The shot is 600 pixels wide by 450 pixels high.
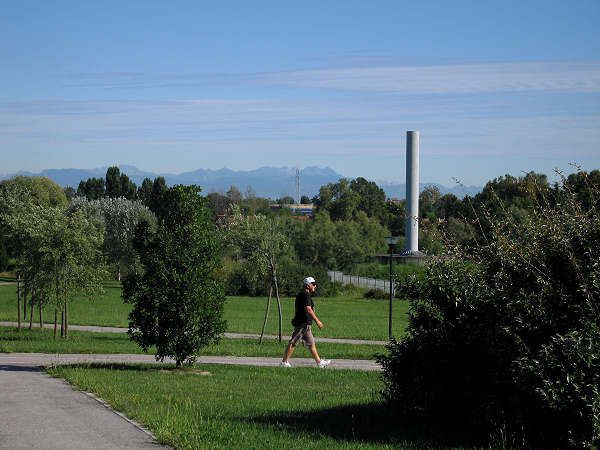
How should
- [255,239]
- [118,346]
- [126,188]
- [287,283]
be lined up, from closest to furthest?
[118,346] < [255,239] < [287,283] < [126,188]

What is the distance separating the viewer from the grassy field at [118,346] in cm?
1879

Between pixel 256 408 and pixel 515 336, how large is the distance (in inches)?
158

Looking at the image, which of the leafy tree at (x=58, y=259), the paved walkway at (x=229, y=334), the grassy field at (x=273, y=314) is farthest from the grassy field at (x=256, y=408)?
the grassy field at (x=273, y=314)

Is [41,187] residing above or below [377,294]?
above

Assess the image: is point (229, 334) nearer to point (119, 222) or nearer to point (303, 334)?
point (303, 334)

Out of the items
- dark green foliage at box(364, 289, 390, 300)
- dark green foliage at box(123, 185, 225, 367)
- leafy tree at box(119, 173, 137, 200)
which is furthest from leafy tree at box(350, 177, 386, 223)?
dark green foliage at box(123, 185, 225, 367)

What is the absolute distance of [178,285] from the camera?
13.8 meters

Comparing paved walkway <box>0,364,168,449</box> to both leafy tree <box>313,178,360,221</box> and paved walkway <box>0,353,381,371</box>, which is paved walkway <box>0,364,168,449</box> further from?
leafy tree <box>313,178,360,221</box>

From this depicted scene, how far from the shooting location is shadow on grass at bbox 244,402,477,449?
789cm

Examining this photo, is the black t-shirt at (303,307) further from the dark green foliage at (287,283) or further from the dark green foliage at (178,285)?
the dark green foliage at (287,283)

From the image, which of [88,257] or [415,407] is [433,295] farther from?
[88,257]

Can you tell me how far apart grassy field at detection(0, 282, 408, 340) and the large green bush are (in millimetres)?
16981

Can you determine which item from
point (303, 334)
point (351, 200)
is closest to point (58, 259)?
point (303, 334)

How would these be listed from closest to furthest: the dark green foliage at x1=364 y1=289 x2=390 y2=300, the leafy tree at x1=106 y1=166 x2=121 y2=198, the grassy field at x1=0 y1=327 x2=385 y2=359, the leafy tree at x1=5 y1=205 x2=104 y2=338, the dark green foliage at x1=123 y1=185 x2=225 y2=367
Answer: the dark green foliage at x1=123 y1=185 x2=225 y2=367 → the grassy field at x1=0 y1=327 x2=385 y2=359 → the leafy tree at x1=5 y1=205 x2=104 y2=338 → the dark green foliage at x1=364 y1=289 x2=390 y2=300 → the leafy tree at x1=106 y1=166 x2=121 y2=198
